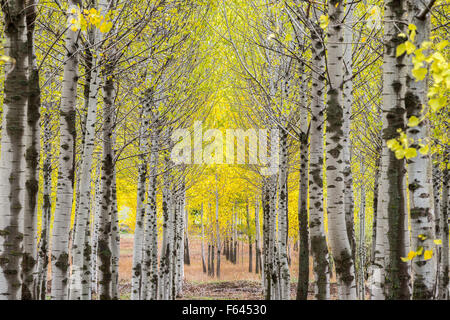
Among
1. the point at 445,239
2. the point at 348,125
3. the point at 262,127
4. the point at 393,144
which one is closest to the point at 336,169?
the point at 393,144

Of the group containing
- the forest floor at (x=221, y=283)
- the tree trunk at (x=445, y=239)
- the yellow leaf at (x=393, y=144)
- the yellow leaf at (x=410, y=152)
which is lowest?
the forest floor at (x=221, y=283)

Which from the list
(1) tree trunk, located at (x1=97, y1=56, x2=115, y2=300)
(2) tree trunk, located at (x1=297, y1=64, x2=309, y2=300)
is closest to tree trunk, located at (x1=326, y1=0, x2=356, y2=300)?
(2) tree trunk, located at (x1=297, y1=64, x2=309, y2=300)

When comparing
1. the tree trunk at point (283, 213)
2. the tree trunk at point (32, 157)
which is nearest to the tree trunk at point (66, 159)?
the tree trunk at point (32, 157)

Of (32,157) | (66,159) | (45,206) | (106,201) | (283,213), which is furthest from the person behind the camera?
(45,206)

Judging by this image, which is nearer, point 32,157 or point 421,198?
point 421,198

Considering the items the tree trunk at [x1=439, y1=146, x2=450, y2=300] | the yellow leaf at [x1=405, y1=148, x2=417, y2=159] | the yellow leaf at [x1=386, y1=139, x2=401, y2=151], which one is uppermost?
the yellow leaf at [x1=386, y1=139, x2=401, y2=151]

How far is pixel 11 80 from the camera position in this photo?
146 inches

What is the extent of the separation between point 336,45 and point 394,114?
4.44 feet

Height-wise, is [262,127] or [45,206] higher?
[262,127]

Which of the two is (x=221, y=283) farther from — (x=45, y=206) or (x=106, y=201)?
(x=106, y=201)

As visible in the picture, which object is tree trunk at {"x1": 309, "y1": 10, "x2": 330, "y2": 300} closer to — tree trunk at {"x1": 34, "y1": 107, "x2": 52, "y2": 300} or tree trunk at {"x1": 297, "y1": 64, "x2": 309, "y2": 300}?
tree trunk at {"x1": 297, "y1": 64, "x2": 309, "y2": 300}

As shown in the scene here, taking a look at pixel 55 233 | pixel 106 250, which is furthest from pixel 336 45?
pixel 106 250

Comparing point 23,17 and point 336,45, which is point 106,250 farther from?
point 336,45

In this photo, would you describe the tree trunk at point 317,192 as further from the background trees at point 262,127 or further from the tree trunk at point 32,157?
the tree trunk at point 32,157
